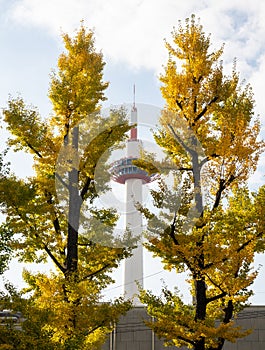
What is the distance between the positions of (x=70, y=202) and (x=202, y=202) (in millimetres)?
3469

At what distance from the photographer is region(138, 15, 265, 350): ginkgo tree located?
34.6ft

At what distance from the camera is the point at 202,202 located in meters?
11.9

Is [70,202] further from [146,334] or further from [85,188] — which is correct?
[146,334]

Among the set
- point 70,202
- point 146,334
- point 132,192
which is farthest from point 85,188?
point 132,192

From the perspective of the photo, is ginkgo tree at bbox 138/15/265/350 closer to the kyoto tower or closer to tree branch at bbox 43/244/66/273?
tree branch at bbox 43/244/66/273

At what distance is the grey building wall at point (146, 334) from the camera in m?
20.4

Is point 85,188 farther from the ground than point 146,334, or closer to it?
farther from the ground

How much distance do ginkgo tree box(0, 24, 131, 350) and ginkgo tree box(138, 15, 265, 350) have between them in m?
1.35

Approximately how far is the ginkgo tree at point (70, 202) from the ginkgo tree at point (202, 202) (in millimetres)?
1345

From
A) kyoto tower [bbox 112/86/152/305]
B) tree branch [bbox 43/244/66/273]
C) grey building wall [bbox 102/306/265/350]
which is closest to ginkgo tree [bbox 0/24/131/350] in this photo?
tree branch [bbox 43/244/66/273]

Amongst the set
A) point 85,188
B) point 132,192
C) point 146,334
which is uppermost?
point 132,192

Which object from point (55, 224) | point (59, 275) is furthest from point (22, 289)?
point (55, 224)

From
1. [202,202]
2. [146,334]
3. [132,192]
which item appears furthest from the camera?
[132,192]

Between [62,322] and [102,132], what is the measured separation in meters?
5.05
